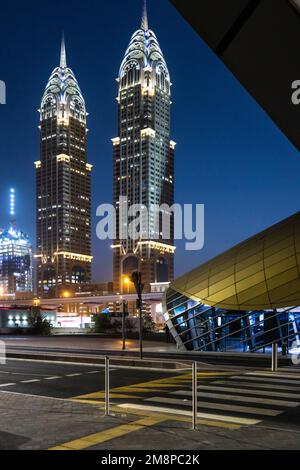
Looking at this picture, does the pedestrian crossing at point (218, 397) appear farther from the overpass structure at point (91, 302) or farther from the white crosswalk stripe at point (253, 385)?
the overpass structure at point (91, 302)

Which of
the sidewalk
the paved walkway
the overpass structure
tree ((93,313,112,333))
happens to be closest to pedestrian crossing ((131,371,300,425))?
the paved walkway

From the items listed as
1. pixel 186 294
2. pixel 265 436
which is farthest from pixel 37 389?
pixel 186 294

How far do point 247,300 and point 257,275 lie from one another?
1.49 m

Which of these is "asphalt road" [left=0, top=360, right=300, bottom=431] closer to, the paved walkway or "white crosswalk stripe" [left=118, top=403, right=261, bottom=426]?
"white crosswalk stripe" [left=118, top=403, right=261, bottom=426]

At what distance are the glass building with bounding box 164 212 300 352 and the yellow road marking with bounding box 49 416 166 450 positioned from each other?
1732cm

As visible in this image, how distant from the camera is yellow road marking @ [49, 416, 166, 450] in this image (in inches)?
268

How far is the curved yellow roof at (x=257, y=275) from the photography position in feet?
85.3

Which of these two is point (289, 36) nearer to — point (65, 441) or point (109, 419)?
point (65, 441)

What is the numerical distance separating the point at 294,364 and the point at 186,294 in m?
10.6

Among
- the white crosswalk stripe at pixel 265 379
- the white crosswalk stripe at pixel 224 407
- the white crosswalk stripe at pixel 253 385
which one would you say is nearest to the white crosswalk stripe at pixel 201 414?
the white crosswalk stripe at pixel 224 407

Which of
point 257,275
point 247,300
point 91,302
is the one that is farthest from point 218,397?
point 91,302

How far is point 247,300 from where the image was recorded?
2673 centimetres

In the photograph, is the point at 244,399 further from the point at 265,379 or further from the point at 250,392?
the point at 265,379
